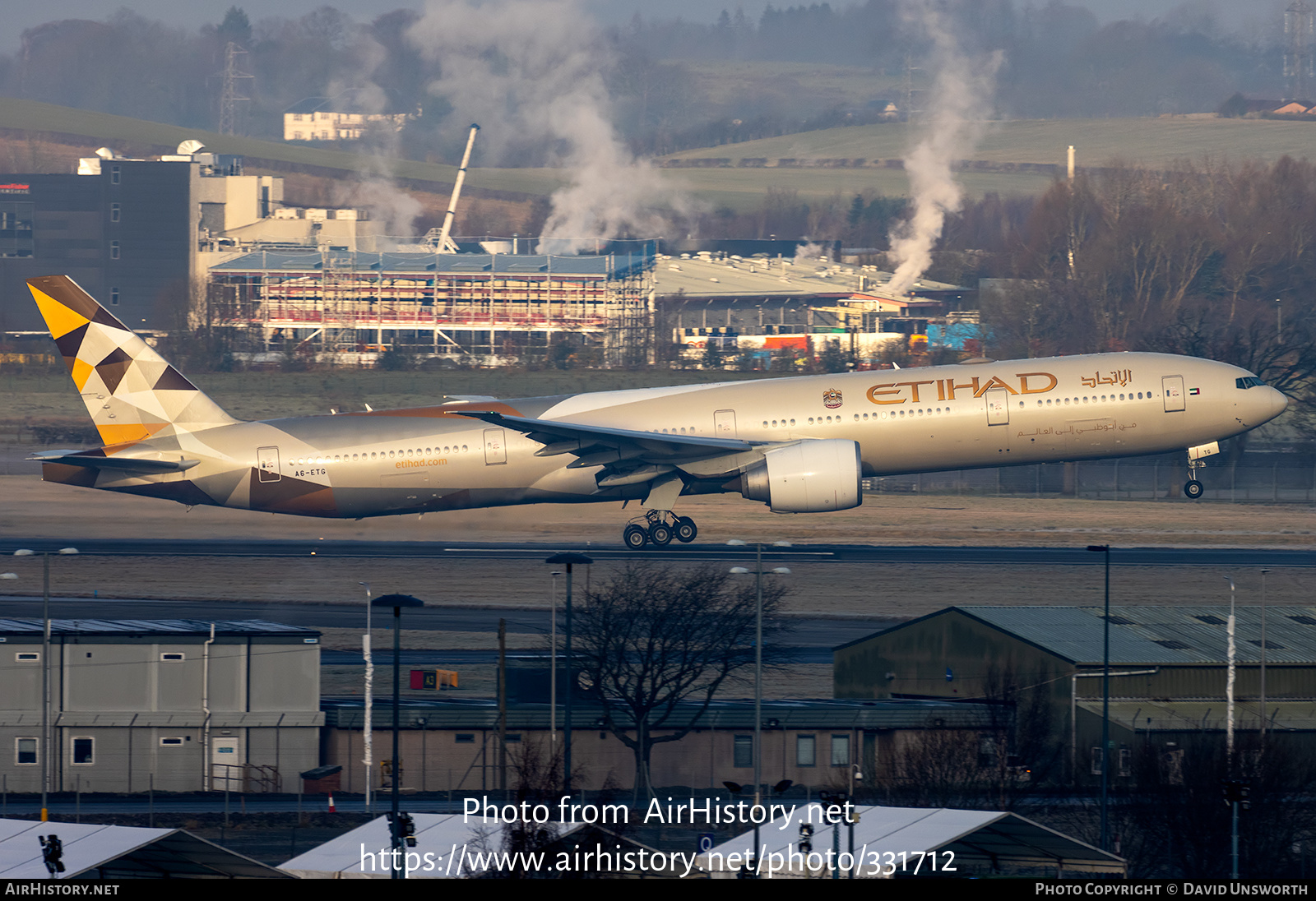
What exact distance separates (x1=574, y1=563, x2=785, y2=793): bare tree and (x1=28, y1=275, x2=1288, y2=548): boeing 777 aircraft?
4.54 metres

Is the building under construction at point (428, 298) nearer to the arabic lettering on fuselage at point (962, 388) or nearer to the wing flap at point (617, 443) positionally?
the wing flap at point (617, 443)

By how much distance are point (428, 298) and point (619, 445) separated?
394ft

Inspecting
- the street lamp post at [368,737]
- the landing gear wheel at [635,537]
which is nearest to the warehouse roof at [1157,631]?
the landing gear wheel at [635,537]

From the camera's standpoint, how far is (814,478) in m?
52.2

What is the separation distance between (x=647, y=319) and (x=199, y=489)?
11035 cm

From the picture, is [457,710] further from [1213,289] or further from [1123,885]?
[1213,289]

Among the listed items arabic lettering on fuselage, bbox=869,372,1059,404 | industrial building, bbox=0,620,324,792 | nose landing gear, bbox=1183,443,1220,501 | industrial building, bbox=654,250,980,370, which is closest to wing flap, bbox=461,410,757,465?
arabic lettering on fuselage, bbox=869,372,1059,404

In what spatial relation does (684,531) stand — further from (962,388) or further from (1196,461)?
(1196,461)

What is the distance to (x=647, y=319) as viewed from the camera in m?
162

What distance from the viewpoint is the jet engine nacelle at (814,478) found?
5212 cm

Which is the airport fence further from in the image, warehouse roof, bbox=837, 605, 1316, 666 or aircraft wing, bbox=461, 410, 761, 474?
warehouse roof, bbox=837, 605, 1316, 666

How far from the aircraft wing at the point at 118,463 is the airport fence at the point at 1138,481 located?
3420 cm

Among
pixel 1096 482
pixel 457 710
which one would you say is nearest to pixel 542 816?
pixel 457 710

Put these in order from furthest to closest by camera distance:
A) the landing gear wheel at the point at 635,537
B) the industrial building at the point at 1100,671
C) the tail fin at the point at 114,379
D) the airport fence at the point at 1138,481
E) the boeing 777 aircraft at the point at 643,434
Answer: the airport fence at the point at 1138,481 → the landing gear wheel at the point at 635,537 → the tail fin at the point at 114,379 → the boeing 777 aircraft at the point at 643,434 → the industrial building at the point at 1100,671
